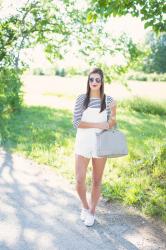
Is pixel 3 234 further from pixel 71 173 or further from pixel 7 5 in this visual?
pixel 7 5

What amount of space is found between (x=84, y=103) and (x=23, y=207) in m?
1.91

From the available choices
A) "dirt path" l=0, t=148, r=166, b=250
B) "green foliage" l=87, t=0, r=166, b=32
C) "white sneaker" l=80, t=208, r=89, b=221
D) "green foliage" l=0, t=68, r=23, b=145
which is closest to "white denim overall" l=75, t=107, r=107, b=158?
"white sneaker" l=80, t=208, r=89, b=221

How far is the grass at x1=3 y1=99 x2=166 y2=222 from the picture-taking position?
6.78m

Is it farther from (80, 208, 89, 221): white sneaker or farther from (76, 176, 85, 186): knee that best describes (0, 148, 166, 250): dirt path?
(76, 176, 85, 186): knee

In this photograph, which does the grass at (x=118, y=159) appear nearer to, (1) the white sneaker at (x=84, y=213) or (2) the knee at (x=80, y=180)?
(1) the white sneaker at (x=84, y=213)

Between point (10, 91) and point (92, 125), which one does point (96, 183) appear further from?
point (10, 91)

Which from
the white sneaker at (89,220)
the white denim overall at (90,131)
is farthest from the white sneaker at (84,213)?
the white denim overall at (90,131)

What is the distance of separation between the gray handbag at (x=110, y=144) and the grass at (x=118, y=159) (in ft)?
4.34

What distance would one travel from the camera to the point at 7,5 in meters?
14.6

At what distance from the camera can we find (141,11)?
327 inches

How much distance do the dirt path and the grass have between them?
0.44 m

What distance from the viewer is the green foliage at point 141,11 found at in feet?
26.6

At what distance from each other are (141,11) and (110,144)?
13.1 ft

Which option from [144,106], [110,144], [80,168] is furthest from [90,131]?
[144,106]
